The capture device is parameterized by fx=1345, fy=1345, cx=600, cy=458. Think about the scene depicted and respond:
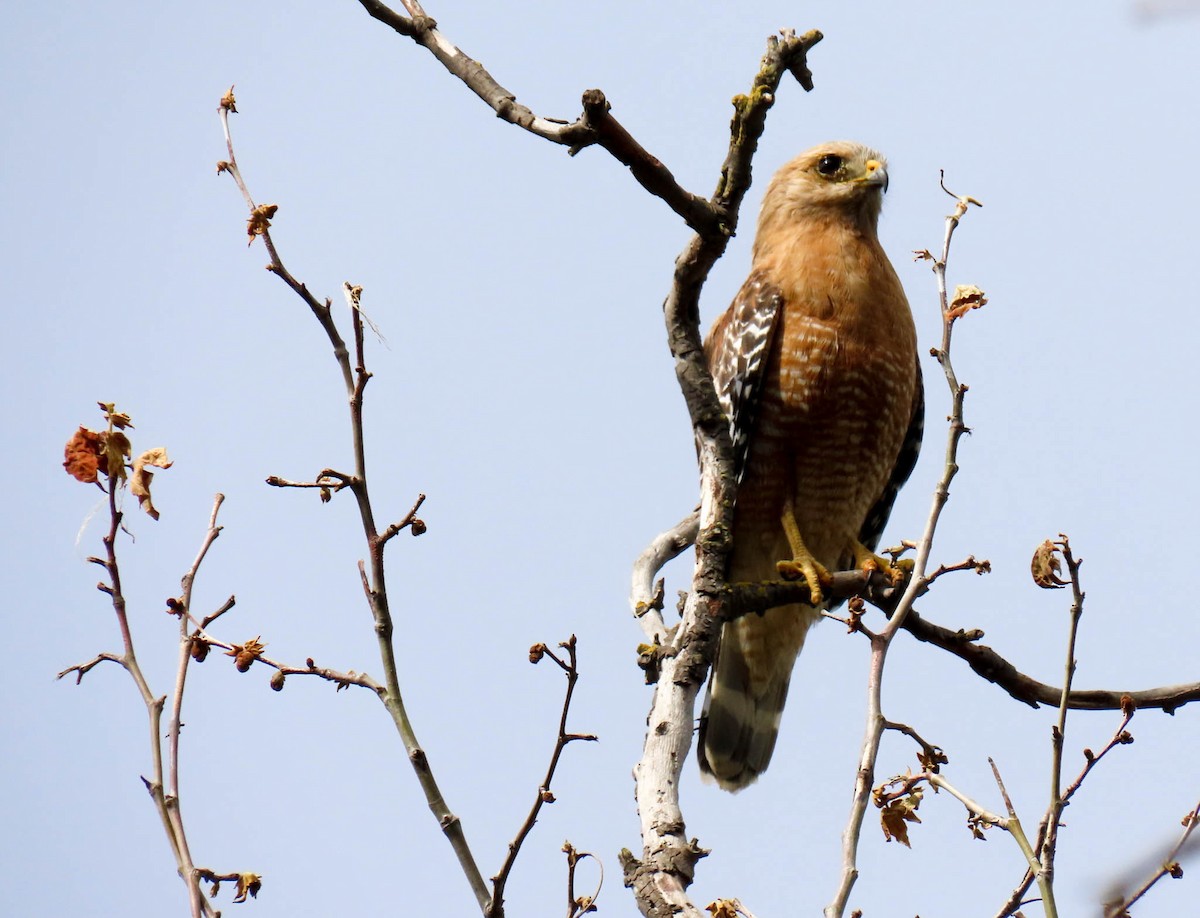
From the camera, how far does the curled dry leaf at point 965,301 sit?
3.73m

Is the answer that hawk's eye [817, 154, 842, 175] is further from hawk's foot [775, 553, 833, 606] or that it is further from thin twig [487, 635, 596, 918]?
thin twig [487, 635, 596, 918]

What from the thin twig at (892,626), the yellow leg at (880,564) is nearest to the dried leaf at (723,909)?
the thin twig at (892,626)

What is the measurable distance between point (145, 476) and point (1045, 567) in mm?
2387

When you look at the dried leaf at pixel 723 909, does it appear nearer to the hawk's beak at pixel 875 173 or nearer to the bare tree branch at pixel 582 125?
the bare tree branch at pixel 582 125

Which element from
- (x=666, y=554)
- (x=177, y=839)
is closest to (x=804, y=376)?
(x=666, y=554)

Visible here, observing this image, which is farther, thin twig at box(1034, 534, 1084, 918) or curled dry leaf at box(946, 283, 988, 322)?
curled dry leaf at box(946, 283, 988, 322)

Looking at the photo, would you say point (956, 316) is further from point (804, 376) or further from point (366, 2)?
point (804, 376)

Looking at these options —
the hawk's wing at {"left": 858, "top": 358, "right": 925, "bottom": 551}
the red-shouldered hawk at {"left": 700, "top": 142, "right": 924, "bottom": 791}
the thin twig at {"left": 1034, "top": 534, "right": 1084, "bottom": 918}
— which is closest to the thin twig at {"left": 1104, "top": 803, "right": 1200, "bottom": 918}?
the thin twig at {"left": 1034, "top": 534, "right": 1084, "bottom": 918}

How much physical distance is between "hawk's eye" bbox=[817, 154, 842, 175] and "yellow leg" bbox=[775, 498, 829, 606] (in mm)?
1873

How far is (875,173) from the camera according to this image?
7.00 m

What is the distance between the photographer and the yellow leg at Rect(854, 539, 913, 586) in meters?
5.60

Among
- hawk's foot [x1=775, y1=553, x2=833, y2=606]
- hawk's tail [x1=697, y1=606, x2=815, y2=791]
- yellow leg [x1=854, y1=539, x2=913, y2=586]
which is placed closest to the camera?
hawk's foot [x1=775, y1=553, x2=833, y2=606]

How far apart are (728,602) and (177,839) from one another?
1794 mm

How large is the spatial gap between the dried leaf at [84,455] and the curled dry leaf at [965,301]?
88.5 inches
